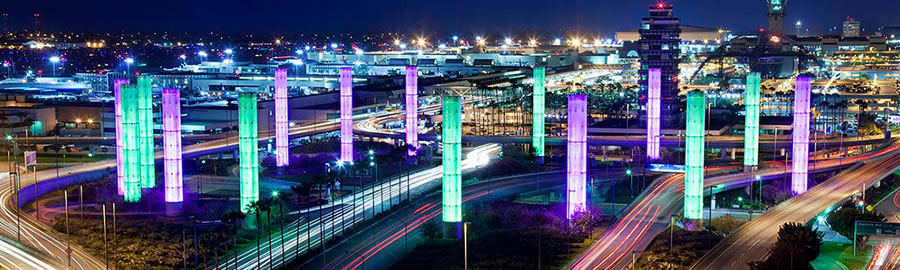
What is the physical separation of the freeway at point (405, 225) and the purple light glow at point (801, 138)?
10.8 m

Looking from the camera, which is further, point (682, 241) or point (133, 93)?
point (133, 93)

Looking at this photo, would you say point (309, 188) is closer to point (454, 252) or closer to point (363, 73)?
point (454, 252)

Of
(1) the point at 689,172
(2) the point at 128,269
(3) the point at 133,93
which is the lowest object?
(2) the point at 128,269

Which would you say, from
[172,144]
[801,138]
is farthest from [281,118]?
[801,138]

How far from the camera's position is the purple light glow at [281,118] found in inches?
2522

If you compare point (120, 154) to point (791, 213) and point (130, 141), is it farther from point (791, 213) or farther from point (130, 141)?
point (791, 213)

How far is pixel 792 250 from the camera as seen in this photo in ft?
129

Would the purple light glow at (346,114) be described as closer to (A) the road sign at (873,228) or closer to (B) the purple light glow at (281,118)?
(B) the purple light glow at (281,118)

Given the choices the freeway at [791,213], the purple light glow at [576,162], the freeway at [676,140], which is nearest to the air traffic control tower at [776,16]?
the freeway at [676,140]

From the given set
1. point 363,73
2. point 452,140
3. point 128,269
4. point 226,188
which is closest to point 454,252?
point 452,140

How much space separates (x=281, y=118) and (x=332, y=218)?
1566cm

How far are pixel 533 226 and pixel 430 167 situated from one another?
20.8m

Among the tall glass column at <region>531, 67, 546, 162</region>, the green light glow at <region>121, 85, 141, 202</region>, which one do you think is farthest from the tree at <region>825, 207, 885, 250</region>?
the green light glow at <region>121, 85, 141, 202</region>

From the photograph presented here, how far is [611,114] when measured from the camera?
326 feet
